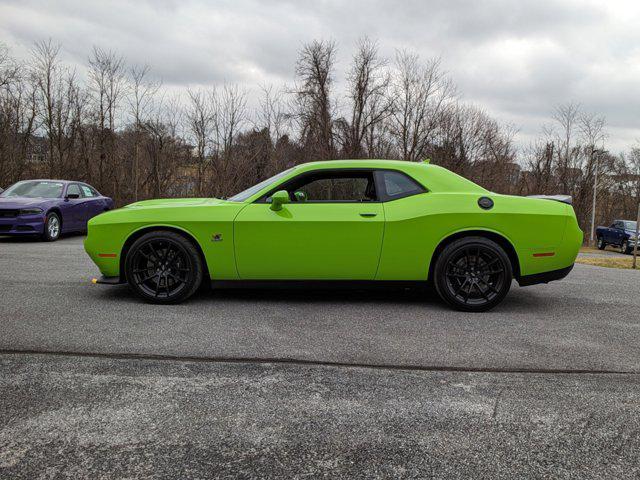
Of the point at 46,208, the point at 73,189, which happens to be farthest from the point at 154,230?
the point at 73,189

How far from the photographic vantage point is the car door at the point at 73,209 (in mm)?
11491

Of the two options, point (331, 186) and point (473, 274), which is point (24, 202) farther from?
point (473, 274)

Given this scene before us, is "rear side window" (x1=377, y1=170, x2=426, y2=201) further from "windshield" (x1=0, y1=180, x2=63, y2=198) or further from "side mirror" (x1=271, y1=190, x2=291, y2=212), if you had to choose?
"windshield" (x1=0, y1=180, x2=63, y2=198)

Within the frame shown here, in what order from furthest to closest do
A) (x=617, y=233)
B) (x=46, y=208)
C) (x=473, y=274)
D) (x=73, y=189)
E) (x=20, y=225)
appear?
(x=617, y=233), (x=73, y=189), (x=46, y=208), (x=20, y=225), (x=473, y=274)

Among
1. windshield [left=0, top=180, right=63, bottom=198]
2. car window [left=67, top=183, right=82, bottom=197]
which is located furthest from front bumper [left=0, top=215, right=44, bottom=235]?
car window [left=67, top=183, right=82, bottom=197]

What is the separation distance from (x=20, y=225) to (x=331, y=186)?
8.46 m

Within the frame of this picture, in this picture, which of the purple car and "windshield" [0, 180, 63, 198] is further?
"windshield" [0, 180, 63, 198]

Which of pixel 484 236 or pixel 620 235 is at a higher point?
pixel 484 236

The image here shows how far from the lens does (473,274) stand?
4559 mm

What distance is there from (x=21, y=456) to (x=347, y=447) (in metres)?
1.30

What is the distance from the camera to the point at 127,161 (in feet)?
76.9

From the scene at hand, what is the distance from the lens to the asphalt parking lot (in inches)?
75.2

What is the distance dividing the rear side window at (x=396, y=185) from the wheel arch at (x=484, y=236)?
527 millimetres

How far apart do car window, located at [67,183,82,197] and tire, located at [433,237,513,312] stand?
10.5 m
